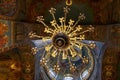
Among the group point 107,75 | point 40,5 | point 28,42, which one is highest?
point 40,5

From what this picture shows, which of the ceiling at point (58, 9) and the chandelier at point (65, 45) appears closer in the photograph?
the chandelier at point (65, 45)

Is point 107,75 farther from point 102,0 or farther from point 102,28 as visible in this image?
point 102,0

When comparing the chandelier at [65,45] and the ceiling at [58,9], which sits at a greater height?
the ceiling at [58,9]

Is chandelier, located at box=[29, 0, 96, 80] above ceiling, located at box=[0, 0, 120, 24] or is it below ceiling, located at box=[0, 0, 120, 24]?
below

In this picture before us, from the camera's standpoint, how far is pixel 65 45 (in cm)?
1199

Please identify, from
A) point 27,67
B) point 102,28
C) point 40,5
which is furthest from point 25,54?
point 102,28

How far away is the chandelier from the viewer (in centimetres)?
1198

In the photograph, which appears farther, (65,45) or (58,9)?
(58,9)

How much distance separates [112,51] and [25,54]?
2.94m

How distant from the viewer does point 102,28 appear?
1374 centimetres

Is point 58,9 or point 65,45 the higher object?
point 58,9

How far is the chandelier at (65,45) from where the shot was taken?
472 inches

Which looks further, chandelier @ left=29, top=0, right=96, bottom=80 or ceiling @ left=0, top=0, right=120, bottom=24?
ceiling @ left=0, top=0, right=120, bottom=24

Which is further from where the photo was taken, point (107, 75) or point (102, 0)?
point (107, 75)
